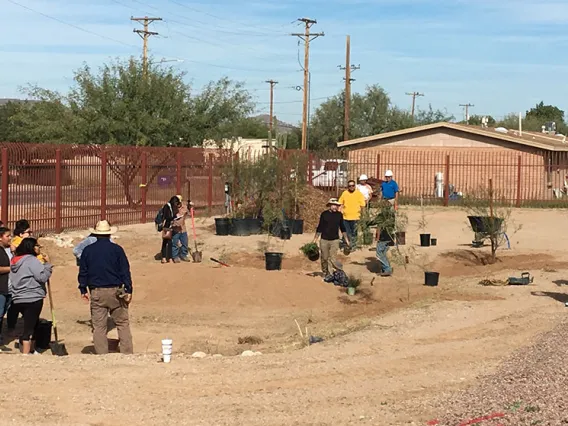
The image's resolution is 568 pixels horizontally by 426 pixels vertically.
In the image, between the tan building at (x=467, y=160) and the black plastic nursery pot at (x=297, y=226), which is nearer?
the black plastic nursery pot at (x=297, y=226)

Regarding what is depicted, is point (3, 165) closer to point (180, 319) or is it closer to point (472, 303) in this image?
point (180, 319)

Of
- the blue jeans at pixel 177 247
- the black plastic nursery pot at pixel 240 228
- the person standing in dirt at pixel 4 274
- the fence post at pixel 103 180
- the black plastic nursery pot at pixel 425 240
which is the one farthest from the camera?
the fence post at pixel 103 180

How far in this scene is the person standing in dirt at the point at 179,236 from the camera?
18.8 meters

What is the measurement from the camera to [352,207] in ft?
63.7

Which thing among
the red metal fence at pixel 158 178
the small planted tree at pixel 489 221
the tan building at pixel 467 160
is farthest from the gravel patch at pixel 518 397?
the tan building at pixel 467 160

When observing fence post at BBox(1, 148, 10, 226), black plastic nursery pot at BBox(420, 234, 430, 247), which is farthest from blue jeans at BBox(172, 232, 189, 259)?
black plastic nursery pot at BBox(420, 234, 430, 247)

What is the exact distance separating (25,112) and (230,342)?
1200 inches

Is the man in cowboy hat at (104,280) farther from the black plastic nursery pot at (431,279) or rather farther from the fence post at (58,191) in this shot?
the fence post at (58,191)

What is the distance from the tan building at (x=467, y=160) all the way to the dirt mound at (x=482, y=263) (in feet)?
55.5

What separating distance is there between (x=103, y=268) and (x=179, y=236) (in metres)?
8.01

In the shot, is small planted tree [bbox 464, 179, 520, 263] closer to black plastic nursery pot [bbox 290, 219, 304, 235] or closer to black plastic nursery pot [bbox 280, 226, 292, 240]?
black plastic nursery pot [bbox 280, 226, 292, 240]

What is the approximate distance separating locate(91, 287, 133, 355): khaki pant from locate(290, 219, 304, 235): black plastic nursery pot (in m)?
13.0

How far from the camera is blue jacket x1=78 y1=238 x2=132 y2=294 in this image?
11.0 meters

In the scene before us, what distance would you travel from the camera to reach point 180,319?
14.9 m
